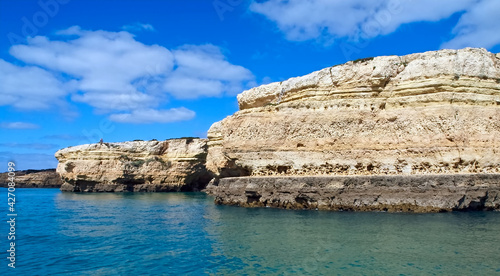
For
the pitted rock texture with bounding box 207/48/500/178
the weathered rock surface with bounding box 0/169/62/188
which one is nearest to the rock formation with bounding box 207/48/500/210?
the pitted rock texture with bounding box 207/48/500/178

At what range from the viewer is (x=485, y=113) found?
1798 cm

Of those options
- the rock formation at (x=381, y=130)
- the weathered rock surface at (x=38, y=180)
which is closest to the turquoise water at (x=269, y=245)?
the rock formation at (x=381, y=130)

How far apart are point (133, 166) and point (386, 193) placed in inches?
1430

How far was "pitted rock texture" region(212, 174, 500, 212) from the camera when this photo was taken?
52.3ft

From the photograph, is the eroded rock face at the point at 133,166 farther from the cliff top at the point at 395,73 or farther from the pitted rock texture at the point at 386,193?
the pitted rock texture at the point at 386,193

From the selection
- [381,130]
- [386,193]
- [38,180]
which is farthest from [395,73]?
[38,180]

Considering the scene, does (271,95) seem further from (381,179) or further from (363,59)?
(381,179)

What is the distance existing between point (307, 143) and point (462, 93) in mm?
8337

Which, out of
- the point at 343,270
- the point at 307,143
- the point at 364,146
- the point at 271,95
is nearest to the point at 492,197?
the point at 364,146

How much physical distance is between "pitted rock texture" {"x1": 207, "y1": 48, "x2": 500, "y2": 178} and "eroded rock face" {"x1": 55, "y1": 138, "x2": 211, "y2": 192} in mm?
23374

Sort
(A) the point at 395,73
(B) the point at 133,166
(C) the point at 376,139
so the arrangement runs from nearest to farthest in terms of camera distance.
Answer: (C) the point at 376,139, (A) the point at 395,73, (B) the point at 133,166

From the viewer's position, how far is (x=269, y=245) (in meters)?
10.6

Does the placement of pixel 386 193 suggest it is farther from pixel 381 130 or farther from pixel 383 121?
pixel 383 121

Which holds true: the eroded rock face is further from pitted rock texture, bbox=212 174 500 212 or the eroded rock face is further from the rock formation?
pitted rock texture, bbox=212 174 500 212
